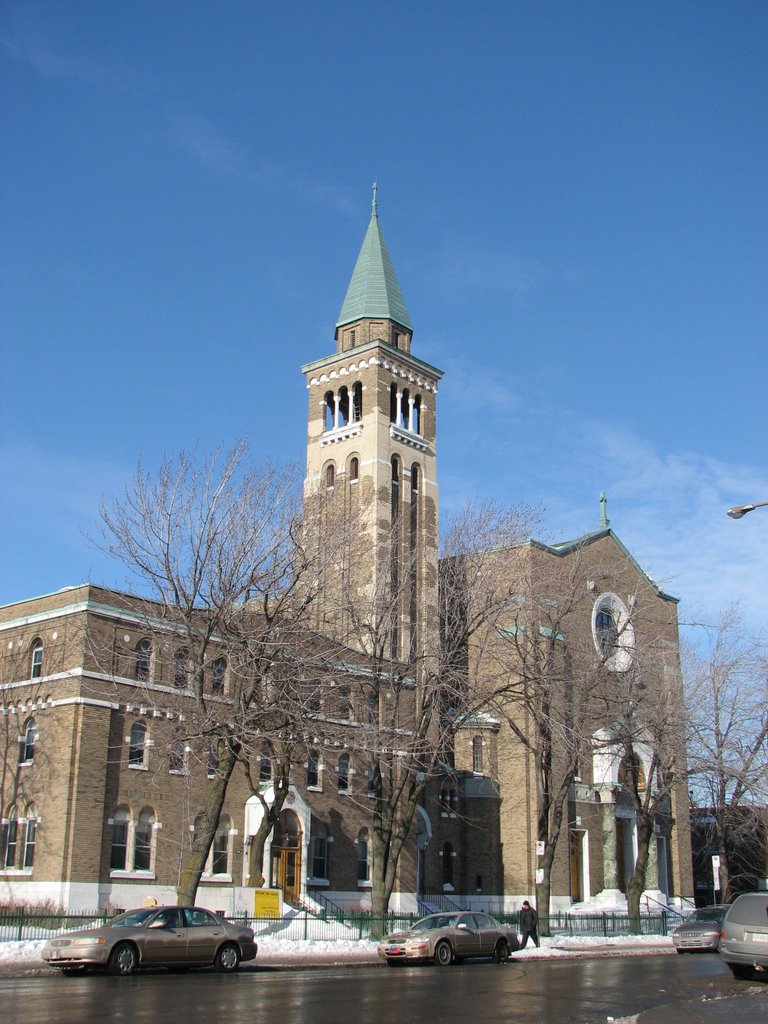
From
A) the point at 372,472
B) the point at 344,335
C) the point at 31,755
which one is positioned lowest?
the point at 31,755

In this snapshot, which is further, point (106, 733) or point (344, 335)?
point (344, 335)

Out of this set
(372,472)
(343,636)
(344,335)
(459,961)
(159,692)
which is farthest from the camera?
Result: (344,335)

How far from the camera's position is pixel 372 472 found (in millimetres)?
57125

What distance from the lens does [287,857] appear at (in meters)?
39.3

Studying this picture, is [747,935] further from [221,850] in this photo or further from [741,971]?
[221,850]

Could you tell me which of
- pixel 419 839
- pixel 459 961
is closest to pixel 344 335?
pixel 419 839

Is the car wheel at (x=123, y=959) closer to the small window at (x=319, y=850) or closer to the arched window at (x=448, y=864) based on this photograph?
the small window at (x=319, y=850)

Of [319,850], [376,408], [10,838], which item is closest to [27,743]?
[10,838]

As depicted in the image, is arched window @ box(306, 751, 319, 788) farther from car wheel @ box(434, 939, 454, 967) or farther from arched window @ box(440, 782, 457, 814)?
car wheel @ box(434, 939, 454, 967)

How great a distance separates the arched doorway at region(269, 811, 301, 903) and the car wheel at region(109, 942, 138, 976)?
1724cm

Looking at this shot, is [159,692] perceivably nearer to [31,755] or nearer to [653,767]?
[31,755]

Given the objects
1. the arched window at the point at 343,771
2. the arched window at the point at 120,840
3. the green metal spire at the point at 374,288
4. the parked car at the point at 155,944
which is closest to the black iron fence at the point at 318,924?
the arched window at the point at 120,840

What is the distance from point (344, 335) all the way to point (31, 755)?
3383 cm

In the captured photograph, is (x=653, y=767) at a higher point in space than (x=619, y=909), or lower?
higher
